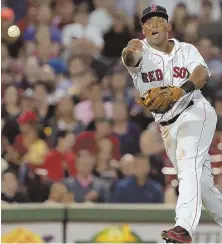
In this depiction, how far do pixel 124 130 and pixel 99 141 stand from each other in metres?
0.34

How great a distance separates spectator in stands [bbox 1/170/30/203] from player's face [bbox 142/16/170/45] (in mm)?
3339

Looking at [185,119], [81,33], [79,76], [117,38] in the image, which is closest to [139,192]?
[79,76]

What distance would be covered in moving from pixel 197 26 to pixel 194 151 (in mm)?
5764

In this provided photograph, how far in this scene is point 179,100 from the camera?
6125 mm

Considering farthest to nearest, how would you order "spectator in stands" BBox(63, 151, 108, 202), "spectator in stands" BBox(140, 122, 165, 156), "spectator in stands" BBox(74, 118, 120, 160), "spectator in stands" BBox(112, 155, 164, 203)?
"spectator in stands" BBox(74, 118, 120, 160)
"spectator in stands" BBox(140, 122, 165, 156)
"spectator in stands" BBox(63, 151, 108, 202)
"spectator in stands" BBox(112, 155, 164, 203)

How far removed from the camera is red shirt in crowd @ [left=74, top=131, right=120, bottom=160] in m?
9.60

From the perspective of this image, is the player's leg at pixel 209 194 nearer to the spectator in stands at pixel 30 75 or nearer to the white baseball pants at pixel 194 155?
the white baseball pants at pixel 194 155

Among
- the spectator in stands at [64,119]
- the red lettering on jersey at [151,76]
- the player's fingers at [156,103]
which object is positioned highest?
the red lettering on jersey at [151,76]

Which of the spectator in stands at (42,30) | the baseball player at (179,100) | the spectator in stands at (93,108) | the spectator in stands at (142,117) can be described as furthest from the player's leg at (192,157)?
the spectator in stands at (42,30)

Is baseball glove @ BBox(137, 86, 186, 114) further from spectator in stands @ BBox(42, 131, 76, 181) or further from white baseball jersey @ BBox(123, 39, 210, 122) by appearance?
spectator in stands @ BBox(42, 131, 76, 181)

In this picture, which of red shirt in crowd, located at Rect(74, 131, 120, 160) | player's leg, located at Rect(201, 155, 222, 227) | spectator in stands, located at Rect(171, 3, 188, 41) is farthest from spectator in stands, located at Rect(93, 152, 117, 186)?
player's leg, located at Rect(201, 155, 222, 227)

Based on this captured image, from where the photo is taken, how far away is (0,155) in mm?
9266

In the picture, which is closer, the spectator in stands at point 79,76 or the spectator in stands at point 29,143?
the spectator in stands at point 29,143

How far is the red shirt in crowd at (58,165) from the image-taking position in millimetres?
9367
